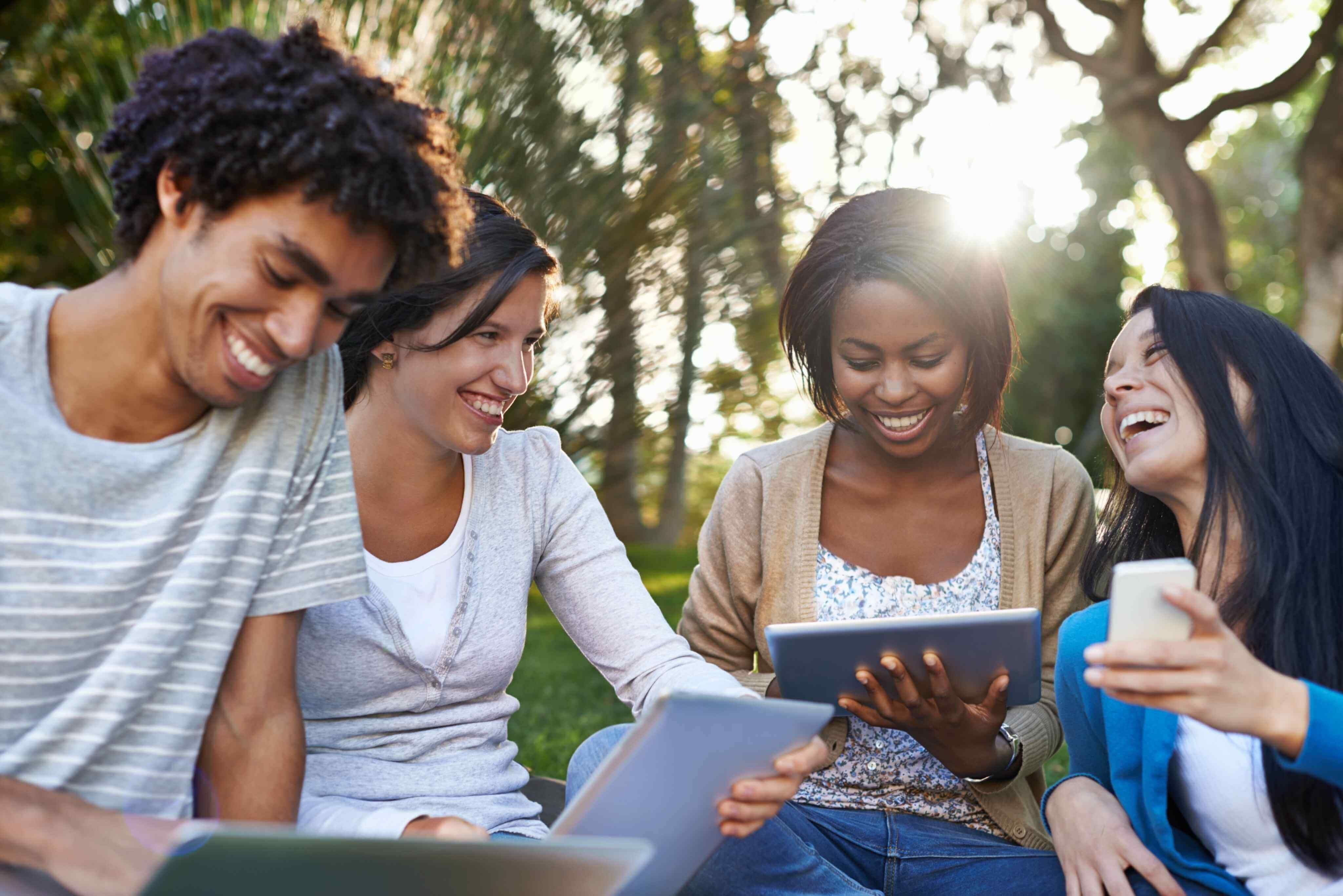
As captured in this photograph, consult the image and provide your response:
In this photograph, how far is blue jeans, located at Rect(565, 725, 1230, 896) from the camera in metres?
2.31

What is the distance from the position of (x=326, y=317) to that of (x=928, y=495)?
5.49 ft

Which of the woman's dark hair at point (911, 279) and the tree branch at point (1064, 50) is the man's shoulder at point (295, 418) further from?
the tree branch at point (1064, 50)

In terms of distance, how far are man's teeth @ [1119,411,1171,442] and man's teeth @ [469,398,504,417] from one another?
1270mm

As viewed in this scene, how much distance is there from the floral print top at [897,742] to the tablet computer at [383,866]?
1.38m

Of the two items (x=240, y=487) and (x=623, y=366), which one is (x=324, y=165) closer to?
(x=240, y=487)

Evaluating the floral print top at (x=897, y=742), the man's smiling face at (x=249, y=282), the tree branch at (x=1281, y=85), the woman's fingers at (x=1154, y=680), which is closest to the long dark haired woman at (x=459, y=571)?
the floral print top at (x=897, y=742)

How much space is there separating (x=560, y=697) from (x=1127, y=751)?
3.59 m

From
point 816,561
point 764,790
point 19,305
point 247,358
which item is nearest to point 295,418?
point 247,358

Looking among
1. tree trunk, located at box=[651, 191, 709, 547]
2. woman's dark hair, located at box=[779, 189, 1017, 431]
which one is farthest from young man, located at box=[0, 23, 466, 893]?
tree trunk, located at box=[651, 191, 709, 547]

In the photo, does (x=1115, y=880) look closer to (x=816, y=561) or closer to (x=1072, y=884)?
(x=1072, y=884)

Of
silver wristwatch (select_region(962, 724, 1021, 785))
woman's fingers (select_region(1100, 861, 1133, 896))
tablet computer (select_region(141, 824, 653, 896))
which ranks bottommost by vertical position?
woman's fingers (select_region(1100, 861, 1133, 896))

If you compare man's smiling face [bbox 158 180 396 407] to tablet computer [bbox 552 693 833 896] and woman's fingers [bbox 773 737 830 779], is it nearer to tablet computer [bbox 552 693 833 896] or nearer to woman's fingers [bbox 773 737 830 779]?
tablet computer [bbox 552 693 833 896]

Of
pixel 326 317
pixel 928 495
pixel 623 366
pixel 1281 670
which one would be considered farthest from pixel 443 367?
pixel 623 366

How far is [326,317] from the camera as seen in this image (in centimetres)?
182
